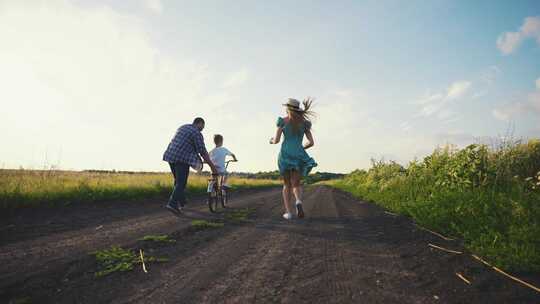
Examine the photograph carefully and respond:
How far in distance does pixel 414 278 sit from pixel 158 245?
3.29 meters

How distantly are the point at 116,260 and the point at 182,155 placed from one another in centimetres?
411

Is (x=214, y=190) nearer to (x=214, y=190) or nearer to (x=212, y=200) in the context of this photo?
(x=214, y=190)

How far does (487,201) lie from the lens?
4938 mm

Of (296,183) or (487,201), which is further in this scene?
(296,183)

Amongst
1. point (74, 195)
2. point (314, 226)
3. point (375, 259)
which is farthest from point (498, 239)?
point (74, 195)

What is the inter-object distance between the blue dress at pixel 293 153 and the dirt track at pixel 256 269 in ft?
5.19

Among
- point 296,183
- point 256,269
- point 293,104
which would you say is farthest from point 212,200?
point 256,269

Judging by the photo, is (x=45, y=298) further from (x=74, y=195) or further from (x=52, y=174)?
(x=52, y=174)

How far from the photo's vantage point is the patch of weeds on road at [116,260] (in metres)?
3.10

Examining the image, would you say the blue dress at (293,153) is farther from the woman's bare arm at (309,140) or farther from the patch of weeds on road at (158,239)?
the patch of weeds on road at (158,239)

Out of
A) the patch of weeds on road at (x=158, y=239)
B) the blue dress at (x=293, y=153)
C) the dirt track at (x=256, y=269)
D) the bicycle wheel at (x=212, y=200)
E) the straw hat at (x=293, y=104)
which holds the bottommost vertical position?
the dirt track at (x=256, y=269)

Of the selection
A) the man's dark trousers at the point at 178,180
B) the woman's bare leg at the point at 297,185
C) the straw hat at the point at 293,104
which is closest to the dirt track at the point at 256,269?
the woman's bare leg at the point at 297,185

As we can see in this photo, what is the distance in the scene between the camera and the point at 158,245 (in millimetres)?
4145

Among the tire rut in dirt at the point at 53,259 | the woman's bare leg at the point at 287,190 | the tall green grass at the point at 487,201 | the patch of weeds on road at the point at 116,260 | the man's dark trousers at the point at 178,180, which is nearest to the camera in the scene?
the tire rut in dirt at the point at 53,259
